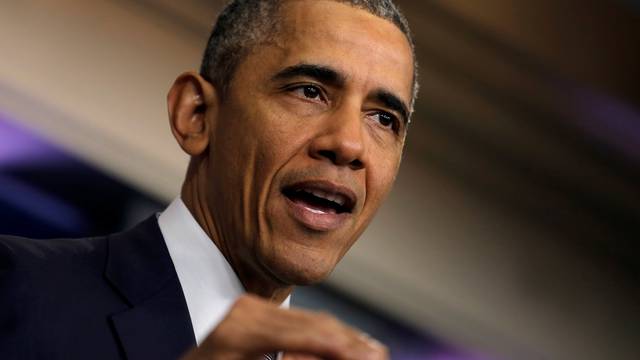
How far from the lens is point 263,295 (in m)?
1.06

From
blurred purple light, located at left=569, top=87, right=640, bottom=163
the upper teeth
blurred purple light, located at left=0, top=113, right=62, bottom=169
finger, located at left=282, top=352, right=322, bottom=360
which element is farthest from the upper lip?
blurred purple light, located at left=569, top=87, right=640, bottom=163

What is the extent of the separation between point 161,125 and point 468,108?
2.17ft

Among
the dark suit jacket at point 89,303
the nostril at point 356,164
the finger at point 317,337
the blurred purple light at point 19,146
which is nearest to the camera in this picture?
the finger at point 317,337

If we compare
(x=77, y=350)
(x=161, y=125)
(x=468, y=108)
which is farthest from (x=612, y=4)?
(x=77, y=350)

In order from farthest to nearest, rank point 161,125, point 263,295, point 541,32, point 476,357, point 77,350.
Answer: point 476,357 → point 541,32 → point 161,125 → point 263,295 → point 77,350

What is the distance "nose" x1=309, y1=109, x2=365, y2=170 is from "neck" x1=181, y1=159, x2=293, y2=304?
0.34 ft

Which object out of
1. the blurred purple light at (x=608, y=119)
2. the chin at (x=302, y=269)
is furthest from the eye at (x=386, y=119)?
the blurred purple light at (x=608, y=119)

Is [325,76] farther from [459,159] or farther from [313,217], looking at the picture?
[459,159]

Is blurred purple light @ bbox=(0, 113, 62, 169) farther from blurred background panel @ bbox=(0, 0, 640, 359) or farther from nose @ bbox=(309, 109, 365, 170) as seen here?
nose @ bbox=(309, 109, 365, 170)

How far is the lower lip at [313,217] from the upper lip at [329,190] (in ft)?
0.04

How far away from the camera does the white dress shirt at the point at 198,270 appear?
1.01 m

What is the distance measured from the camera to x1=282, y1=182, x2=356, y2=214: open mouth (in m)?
1.00

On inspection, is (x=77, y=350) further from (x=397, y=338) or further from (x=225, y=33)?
(x=397, y=338)

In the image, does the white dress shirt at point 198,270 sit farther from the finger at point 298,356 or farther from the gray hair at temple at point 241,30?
the finger at point 298,356
